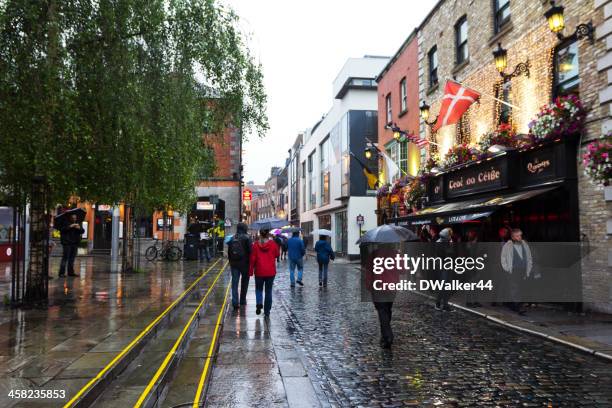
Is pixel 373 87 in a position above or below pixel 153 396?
above

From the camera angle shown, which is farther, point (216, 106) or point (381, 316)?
point (216, 106)

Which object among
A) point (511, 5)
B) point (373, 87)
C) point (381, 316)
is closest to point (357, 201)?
point (373, 87)

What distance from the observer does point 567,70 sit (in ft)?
36.7

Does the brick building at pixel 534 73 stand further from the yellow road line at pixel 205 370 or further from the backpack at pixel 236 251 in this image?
the yellow road line at pixel 205 370

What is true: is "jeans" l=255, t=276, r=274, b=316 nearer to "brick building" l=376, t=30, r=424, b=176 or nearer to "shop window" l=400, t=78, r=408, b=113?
"brick building" l=376, t=30, r=424, b=176

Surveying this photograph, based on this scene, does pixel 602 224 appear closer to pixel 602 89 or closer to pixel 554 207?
pixel 554 207

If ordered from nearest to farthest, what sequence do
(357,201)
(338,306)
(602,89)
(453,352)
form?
(453,352), (602,89), (338,306), (357,201)

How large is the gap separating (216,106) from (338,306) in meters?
6.10

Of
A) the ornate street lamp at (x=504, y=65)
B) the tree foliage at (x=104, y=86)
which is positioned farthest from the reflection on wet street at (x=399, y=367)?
the ornate street lamp at (x=504, y=65)

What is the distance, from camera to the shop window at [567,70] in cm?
1088

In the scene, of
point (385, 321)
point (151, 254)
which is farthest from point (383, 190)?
point (385, 321)

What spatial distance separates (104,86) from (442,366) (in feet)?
23.6

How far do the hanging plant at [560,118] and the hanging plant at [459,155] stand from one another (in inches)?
135

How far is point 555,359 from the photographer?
641cm
